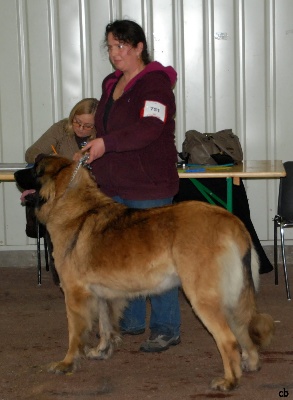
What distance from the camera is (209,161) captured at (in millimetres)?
6742

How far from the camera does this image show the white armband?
452cm

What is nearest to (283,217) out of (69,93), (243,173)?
(243,173)

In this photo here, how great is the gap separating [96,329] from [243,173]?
1.82 metres

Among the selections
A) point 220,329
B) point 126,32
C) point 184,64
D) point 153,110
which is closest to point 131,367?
point 220,329

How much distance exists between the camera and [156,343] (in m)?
4.92

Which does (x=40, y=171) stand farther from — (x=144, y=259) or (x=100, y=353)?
(x=100, y=353)

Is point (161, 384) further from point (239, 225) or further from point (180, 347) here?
point (239, 225)

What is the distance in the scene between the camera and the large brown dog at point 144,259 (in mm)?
4078

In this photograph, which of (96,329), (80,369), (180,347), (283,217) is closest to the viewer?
(80,369)

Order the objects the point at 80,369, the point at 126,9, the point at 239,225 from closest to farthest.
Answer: the point at 239,225
the point at 80,369
the point at 126,9

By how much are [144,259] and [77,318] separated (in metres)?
0.58

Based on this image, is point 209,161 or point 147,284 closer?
point 147,284

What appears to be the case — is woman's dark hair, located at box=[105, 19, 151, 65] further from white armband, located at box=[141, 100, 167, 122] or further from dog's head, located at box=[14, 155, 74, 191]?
dog's head, located at box=[14, 155, 74, 191]

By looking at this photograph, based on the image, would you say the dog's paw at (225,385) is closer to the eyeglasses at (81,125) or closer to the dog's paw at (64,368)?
the dog's paw at (64,368)
